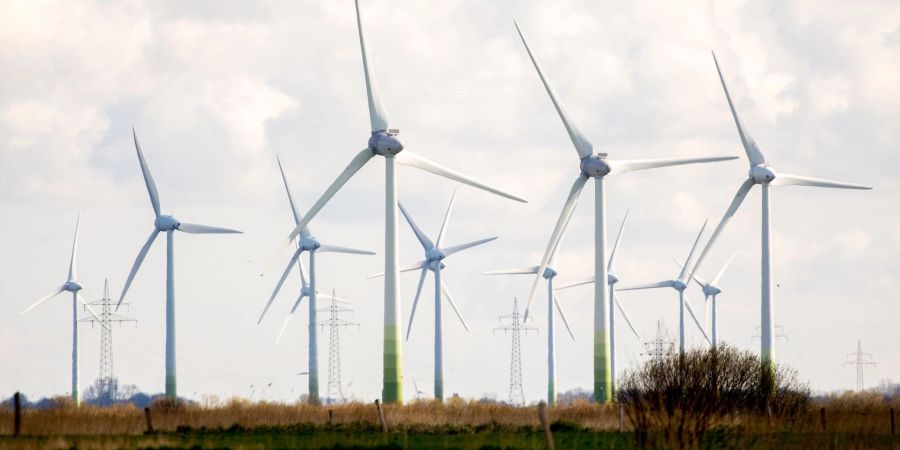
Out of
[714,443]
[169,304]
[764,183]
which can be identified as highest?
[764,183]

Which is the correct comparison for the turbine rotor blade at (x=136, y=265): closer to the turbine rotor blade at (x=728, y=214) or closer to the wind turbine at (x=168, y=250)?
the wind turbine at (x=168, y=250)

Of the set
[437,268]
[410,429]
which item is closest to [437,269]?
[437,268]

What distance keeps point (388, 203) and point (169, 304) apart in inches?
827

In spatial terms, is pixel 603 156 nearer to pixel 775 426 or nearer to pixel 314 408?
pixel 314 408

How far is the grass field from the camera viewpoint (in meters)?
47.0

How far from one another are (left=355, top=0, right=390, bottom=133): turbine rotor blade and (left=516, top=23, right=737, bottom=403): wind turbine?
736 cm

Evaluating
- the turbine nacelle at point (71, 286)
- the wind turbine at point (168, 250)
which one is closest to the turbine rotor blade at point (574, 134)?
→ the wind turbine at point (168, 250)

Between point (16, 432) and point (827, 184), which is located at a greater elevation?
point (827, 184)

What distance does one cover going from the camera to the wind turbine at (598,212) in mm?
80213

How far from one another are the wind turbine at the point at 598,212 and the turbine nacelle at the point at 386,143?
760 centimetres

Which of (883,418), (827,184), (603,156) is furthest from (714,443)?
(827,184)

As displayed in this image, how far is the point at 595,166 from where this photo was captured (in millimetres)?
84438

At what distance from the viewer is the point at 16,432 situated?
5300cm

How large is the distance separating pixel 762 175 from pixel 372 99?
23274 mm
